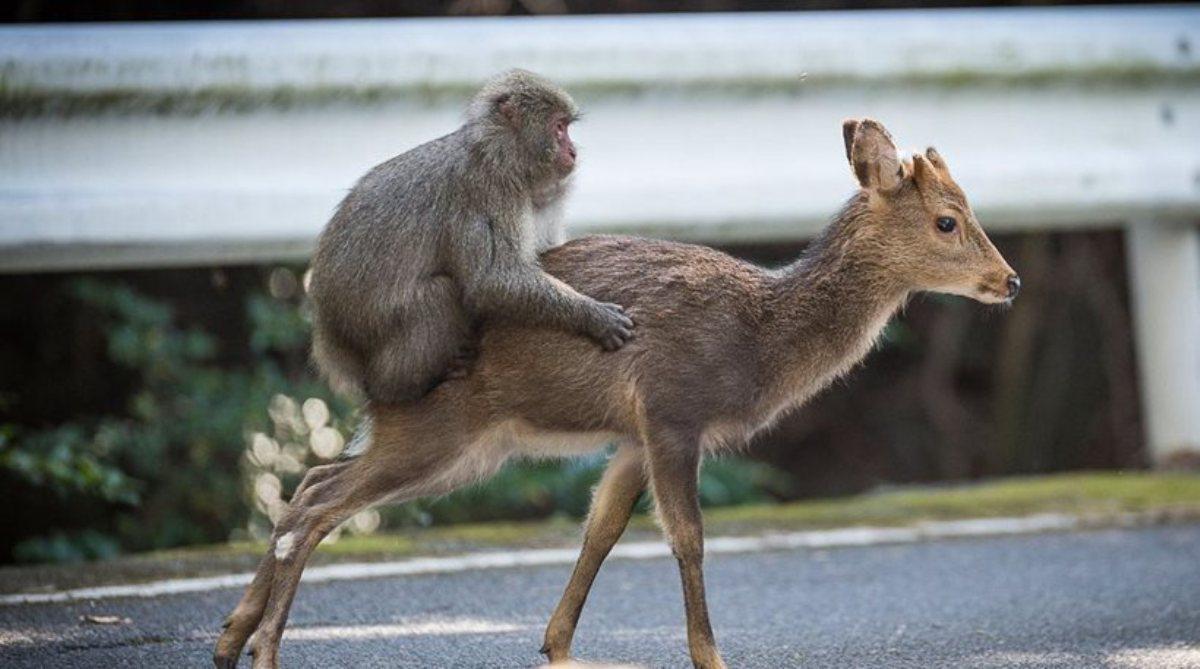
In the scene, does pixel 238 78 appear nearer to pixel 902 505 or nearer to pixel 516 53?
pixel 516 53

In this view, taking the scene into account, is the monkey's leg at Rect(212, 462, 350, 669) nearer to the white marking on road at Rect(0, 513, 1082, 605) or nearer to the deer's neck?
the white marking on road at Rect(0, 513, 1082, 605)

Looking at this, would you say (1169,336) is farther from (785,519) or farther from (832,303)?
(832,303)

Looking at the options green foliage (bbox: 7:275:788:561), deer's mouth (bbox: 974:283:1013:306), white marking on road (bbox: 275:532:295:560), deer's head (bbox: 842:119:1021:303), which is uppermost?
deer's head (bbox: 842:119:1021:303)

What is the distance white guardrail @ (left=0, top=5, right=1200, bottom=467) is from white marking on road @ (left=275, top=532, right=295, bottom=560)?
1900 mm

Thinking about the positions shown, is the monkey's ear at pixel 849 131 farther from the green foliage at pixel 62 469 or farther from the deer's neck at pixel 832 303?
the green foliage at pixel 62 469

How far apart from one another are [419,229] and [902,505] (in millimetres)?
2783

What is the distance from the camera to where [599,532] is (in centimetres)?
473

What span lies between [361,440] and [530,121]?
1035 mm

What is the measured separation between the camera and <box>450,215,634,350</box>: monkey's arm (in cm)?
462

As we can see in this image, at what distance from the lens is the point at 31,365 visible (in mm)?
8656

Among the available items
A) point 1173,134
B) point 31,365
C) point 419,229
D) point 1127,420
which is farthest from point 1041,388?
point 419,229

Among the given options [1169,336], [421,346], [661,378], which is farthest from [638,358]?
[1169,336]

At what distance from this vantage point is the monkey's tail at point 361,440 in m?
4.68

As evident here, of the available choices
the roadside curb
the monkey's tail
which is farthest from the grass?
the monkey's tail
